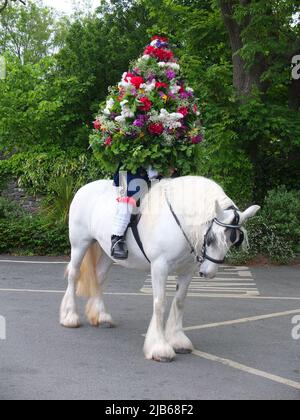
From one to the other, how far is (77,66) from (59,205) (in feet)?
17.9

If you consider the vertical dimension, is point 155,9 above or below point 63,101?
above

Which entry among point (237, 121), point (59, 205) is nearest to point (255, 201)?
point (237, 121)

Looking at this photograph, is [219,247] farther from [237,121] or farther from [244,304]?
[237,121]

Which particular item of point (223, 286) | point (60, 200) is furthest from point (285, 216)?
point (60, 200)

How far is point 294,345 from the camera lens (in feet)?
20.9

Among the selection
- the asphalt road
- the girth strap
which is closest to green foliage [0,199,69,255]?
the asphalt road

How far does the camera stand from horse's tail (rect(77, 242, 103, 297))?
7156 millimetres

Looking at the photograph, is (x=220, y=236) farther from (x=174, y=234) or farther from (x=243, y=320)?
(x=243, y=320)

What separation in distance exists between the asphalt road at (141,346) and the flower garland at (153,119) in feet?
6.67

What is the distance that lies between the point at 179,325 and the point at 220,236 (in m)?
1.42

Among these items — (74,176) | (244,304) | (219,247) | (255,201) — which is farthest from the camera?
(74,176)

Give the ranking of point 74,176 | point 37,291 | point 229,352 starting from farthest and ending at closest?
1. point 74,176
2. point 37,291
3. point 229,352

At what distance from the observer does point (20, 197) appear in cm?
1647

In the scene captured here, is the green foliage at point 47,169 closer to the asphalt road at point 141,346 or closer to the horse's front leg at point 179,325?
the asphalt road at point 141,346
